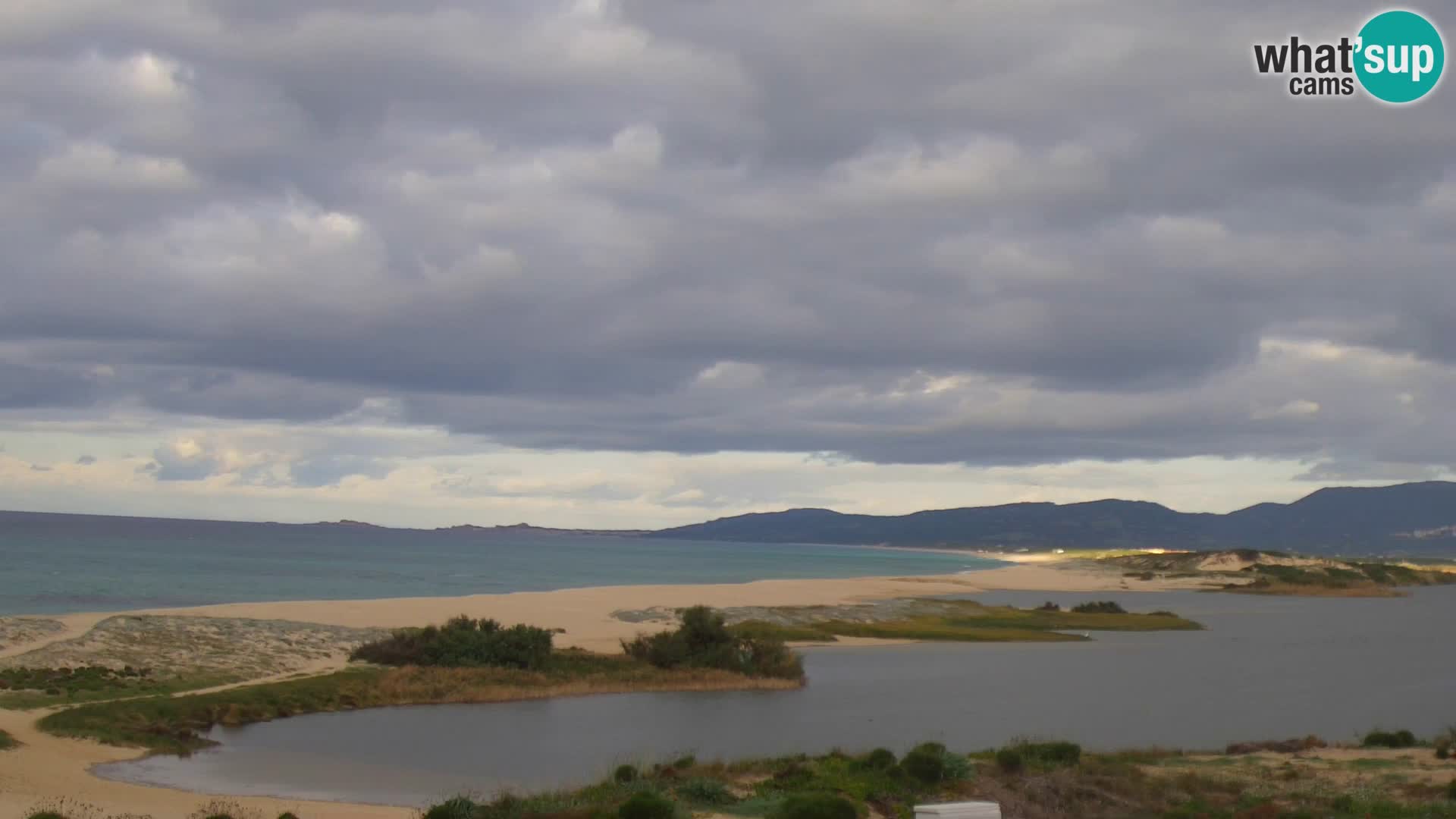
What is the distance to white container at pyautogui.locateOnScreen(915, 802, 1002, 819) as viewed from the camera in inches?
655

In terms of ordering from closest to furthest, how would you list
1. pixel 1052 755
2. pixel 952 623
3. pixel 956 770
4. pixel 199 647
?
pixel 956 770 < pixel 1052 755 < pixel 199 647 < pixel 952 623

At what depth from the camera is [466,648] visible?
45.0 metres

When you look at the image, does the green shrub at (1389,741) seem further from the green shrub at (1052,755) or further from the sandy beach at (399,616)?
the sandy beach at (399,616)

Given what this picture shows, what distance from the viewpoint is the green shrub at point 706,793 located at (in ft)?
66.5

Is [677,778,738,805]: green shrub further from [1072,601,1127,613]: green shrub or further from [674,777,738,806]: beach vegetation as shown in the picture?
[1072,601,1127,613]: green shrub

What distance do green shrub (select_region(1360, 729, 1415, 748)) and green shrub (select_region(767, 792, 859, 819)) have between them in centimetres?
1767

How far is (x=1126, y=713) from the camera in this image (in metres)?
40.9

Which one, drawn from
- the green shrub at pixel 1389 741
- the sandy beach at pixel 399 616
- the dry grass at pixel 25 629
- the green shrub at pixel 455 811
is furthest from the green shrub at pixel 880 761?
the dry grass at pixel 25 629

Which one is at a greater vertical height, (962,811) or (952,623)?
(962,811)

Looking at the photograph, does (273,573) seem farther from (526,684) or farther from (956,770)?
(956,770)

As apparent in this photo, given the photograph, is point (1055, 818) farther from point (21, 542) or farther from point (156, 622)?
point (21, 542)

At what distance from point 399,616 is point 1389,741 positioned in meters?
50.0

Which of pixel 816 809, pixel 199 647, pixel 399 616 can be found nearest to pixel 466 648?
pixel 199 647

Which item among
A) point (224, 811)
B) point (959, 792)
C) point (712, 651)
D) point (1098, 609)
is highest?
point (959, 792)
